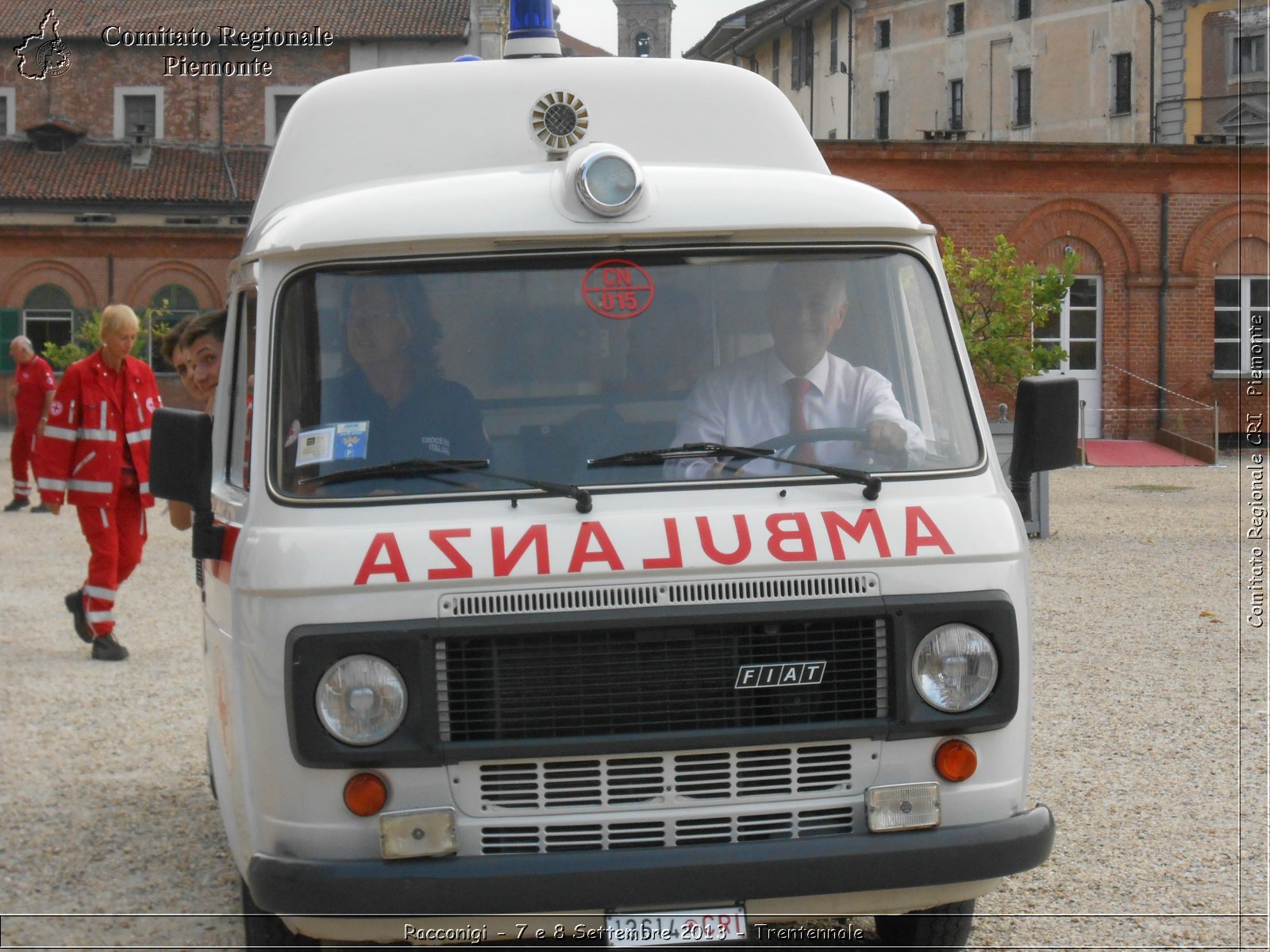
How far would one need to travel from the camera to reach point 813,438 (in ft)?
14.0

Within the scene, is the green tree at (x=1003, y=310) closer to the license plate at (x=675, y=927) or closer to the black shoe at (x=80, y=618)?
the black shoe at (x=80, y=618)

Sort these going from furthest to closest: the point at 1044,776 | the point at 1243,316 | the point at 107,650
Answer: the point at 1243,316 → the point at 107,650 → the point at 1044,776

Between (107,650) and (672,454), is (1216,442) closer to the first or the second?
(107,650)

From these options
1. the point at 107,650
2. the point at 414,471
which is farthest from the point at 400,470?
the point at 107,650

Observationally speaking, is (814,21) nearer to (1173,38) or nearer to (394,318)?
(1173,38)

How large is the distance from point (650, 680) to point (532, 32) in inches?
120

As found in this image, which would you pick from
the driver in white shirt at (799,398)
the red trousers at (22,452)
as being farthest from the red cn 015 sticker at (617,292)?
the red trousers at (22,452)

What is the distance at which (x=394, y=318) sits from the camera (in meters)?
4.28

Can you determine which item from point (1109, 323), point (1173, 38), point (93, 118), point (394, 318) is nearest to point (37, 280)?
point (93, 118)

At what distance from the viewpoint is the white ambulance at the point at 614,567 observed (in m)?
3.83

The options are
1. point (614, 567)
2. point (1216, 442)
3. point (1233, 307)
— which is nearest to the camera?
point (614, 567)

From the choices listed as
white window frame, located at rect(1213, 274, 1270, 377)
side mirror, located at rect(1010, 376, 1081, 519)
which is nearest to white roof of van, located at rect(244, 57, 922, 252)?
side mirror, located at rect(1010, 376, 1081, 519)

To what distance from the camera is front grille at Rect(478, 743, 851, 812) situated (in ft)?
12.7

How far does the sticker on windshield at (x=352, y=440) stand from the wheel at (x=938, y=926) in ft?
6.60
